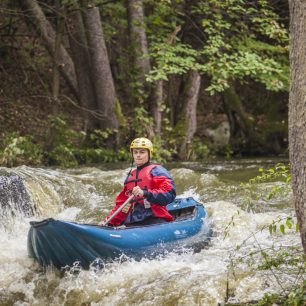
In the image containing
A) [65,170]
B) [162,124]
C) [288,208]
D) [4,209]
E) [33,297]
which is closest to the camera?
[33,297]

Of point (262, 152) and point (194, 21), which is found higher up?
point (194, 21)

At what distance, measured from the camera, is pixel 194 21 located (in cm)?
1490

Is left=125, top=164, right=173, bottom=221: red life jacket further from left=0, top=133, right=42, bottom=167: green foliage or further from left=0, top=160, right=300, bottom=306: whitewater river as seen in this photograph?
left=0, top=133, right=42, bottom=167: green foliage

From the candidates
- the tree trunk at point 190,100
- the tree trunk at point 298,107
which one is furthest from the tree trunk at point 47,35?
the tree trunk at point 298,107

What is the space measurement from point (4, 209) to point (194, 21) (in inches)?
331

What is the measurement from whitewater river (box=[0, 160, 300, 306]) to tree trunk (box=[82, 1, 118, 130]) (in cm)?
299

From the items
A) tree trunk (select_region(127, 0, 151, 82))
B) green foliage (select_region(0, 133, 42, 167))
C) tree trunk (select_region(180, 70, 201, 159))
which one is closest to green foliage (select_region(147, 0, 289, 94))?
tree trunk (select_region(127, 0, 151, 82))

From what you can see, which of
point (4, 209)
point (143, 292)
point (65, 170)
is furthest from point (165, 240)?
point (65, 170)

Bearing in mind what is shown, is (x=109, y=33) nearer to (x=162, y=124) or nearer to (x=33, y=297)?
(x=162, y=124)

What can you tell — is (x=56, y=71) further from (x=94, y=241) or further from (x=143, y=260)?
(x=94, y=241)

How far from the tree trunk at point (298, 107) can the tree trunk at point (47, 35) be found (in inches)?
377

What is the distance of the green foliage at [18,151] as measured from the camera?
11.4 metres

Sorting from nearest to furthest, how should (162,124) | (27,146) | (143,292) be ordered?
(143,292) < (27,146) < (162,124)

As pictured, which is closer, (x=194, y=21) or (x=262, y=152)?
(x=194, y=21)
